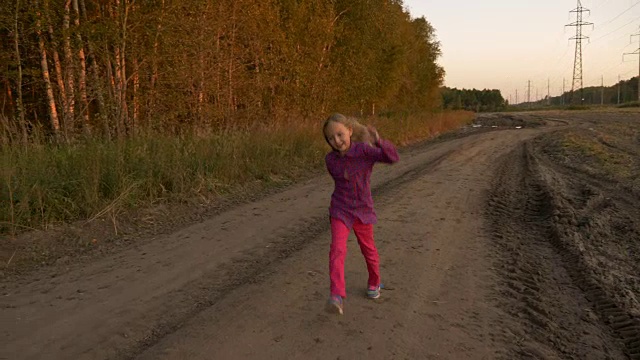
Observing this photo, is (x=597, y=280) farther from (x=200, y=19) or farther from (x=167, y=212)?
(x=200, y=19)

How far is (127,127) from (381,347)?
1061 centimetres

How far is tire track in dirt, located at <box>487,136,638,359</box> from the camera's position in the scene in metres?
3.39

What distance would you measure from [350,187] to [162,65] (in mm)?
9982

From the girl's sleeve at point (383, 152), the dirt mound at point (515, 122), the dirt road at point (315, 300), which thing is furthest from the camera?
the dirt mound at point (515, 122)

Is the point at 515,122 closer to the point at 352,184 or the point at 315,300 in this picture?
the point at 352,184

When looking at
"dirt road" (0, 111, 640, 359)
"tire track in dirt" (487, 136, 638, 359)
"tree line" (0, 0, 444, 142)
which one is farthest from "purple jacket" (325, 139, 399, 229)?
"tree line" (0, 0, 444, 142)

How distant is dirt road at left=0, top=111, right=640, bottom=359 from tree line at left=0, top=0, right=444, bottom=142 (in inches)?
181

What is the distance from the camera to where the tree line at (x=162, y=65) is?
10617 millimetres

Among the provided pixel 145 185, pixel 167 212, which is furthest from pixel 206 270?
pixel 145 185

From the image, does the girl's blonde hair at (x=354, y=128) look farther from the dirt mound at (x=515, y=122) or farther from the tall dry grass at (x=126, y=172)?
the dirt mound at (x=515, y=122)

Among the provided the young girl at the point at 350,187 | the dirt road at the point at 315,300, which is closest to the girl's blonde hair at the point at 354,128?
the young girl at the point at 350,187

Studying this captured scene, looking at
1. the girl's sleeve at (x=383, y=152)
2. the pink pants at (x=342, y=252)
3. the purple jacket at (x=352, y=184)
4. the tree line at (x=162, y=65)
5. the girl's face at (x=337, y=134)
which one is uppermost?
the tree line at (x=162, y=65)

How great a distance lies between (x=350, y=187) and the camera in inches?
159

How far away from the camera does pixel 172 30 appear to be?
38.5 feet
